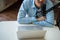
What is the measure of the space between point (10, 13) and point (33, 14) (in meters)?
2.10

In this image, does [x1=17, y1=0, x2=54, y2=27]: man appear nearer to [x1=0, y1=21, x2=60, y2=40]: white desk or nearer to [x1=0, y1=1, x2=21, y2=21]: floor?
[x1=0, y1=21, x2=60, y2=40]: white desk

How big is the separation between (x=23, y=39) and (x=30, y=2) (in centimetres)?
70

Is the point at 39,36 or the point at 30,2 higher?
the point at 30,2

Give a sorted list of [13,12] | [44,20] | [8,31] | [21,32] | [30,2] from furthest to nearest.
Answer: [13,12], [30,2], [44,20], [8,31], [21,32]

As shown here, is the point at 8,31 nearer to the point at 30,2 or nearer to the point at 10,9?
the point at 30,2

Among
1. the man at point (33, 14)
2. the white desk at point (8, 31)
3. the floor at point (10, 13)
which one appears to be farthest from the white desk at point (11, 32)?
the floor at point (10, 13)

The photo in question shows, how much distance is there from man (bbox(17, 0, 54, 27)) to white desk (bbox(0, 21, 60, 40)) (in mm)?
126

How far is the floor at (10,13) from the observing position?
3473 mm

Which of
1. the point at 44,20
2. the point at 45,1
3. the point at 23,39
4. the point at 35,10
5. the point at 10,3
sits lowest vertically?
the point at 23,39

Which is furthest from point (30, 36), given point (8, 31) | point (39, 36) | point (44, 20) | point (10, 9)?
point (10, 9)

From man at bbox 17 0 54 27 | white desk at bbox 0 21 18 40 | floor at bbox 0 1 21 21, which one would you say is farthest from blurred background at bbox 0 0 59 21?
white desk at bbox 0 21 18 40

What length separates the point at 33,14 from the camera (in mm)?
1767

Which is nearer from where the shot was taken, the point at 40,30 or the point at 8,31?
the point at 40,30

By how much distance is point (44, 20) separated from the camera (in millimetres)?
1643
